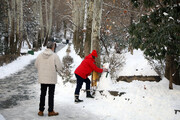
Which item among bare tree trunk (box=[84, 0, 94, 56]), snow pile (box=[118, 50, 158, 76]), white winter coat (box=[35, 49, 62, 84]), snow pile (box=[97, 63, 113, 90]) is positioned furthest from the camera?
bare tree trunk (box=[84, 0, 94, 56])

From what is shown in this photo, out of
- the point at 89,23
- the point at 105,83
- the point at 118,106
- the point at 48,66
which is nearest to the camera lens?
the point at 48,66

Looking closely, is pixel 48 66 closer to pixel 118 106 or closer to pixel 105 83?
pixel 118 106

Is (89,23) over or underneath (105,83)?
over

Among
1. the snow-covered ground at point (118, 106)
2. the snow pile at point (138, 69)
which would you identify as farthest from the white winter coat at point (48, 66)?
the snow pile at point (138, 69)

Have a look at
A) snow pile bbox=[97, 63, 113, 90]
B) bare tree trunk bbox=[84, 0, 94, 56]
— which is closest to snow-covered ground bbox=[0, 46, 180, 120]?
snow pile bbox=[97, 63, 113, 90]

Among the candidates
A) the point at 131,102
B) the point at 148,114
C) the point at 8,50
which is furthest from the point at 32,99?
the point at 8,50

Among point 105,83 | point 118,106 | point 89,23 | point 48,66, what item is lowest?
point 118,106

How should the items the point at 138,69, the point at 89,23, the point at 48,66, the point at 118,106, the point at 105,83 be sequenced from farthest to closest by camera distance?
the point at 89,23 → the point at 138,69 → the point at 105,83 → the point at 118,106 → the point at 48,66

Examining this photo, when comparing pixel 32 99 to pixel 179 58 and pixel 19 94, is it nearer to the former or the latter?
pixel 19 94

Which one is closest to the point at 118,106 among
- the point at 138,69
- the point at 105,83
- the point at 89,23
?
the point at 105,83

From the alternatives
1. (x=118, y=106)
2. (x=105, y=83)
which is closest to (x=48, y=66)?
(x=118, y=106)

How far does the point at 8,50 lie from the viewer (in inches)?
787

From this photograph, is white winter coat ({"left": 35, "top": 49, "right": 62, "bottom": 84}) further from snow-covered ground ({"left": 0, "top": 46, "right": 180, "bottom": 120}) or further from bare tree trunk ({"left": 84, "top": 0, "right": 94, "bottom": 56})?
bare tree trunk ({"left": 84, "top": 0, "right": 94, "bottom": 56})

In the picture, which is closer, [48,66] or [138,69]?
[48,66]
